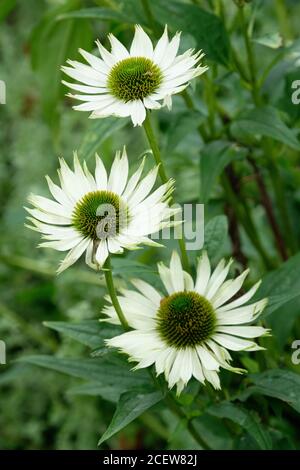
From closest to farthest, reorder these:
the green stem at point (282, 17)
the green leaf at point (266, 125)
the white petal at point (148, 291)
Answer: the white petal at point (148, 291), the green leaf at point (266, 125), the green stem at point (282, 17)

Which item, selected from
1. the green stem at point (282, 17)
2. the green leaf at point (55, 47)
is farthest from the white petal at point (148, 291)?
the green stem at point (282, 17)

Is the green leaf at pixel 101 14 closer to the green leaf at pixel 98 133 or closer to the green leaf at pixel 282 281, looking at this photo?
the green leaf at pixel 98 133

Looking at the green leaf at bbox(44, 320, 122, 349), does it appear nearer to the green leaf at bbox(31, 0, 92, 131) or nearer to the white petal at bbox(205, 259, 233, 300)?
the white petal at bbox(205, 259, 233, 300)

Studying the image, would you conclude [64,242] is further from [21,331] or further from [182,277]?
[21,331]

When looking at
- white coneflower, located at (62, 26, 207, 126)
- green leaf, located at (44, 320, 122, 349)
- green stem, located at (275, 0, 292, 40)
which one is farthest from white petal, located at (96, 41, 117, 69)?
green stem, located at (275, 0, 292, 40)

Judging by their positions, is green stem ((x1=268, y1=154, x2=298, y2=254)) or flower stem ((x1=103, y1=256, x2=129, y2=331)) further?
green stem ((x1=268, y1=154, x2=298, y2=254))

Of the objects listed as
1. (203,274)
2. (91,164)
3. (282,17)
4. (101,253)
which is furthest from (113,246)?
(91,164)
